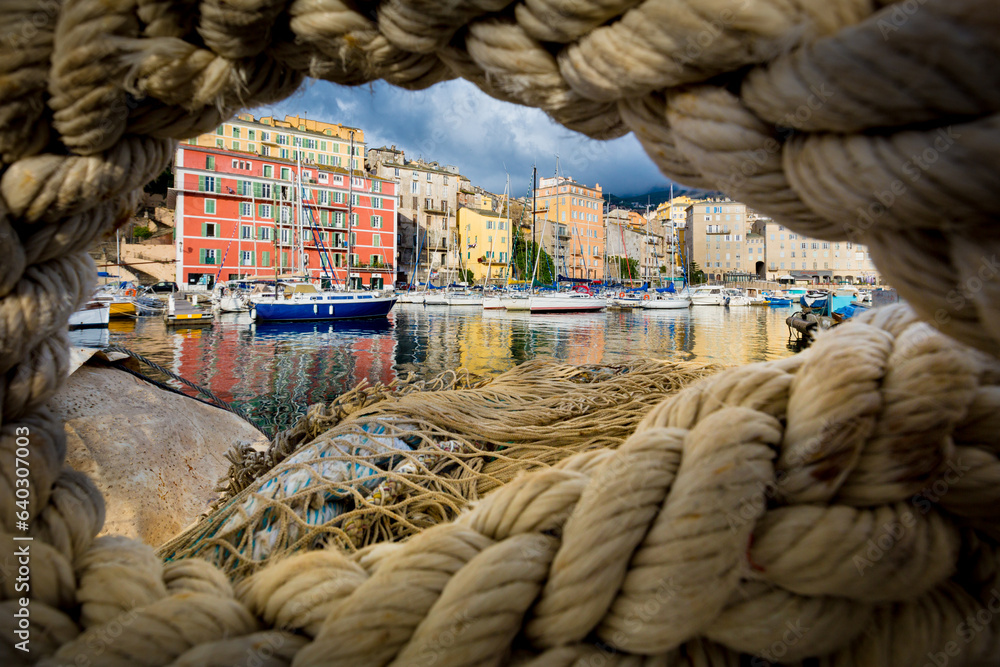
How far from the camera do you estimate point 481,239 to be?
189 feet

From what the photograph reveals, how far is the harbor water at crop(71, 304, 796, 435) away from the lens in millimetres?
12680

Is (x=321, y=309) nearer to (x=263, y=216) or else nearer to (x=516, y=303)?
(x=516, y=303)

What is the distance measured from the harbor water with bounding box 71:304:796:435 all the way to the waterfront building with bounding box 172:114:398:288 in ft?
34.5

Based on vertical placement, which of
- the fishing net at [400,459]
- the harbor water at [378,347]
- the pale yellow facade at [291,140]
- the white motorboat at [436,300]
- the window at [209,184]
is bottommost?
the harbor water at [378,347]

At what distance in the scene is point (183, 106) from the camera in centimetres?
86

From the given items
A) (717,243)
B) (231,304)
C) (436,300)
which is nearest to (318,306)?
(231,304)

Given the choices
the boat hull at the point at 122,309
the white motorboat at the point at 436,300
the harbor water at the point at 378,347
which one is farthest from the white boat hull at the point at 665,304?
the boat hull at the point at 122,309

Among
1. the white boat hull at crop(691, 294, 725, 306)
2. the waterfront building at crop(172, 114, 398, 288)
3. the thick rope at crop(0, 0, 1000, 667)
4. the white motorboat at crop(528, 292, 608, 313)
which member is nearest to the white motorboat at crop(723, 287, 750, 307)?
the white boat hull at crop(691, 294, 725, 306)

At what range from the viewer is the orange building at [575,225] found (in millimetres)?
68188

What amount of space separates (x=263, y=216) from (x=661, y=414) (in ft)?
146

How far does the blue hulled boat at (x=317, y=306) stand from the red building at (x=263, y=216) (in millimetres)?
7799

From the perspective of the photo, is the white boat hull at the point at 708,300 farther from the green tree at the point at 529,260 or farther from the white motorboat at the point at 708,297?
the green tree at the point at 529,260

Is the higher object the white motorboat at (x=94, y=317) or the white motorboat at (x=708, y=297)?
the white motorboat at (x=708, y=297)

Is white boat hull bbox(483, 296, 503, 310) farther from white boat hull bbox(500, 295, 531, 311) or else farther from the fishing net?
the fishing net
